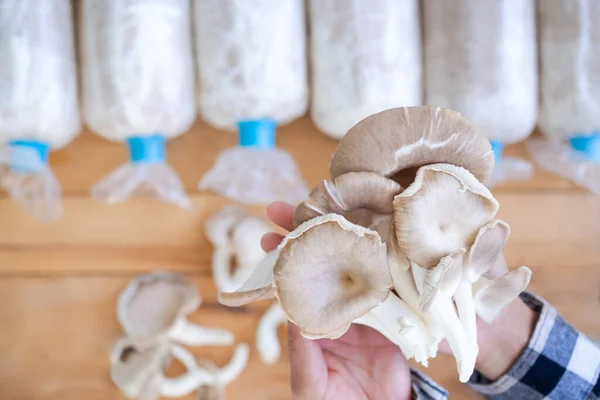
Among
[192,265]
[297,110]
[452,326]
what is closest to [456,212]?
[452,326]

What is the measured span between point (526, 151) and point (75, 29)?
0.70 meters

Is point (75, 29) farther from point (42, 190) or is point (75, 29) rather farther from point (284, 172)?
point (284, 172)

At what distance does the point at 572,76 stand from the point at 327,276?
0.48 m

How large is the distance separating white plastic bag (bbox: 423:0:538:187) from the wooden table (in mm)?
116

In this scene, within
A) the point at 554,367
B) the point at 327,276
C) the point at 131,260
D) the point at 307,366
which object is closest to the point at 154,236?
the point at 131,260

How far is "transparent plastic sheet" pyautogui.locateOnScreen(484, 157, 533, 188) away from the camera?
0.68 metres

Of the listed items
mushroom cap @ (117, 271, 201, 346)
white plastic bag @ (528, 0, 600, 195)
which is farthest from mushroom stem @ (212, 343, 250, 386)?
white plastic bag @ (528, 0, 600, 195)

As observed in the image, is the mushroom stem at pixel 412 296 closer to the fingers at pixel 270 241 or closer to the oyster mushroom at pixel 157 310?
the fingers at pixel 270 241

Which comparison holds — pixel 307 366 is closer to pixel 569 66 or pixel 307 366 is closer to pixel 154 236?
pixel 154 236

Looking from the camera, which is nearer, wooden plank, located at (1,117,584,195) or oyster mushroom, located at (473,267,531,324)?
oyster mushroom, located at (473,267,531,324)

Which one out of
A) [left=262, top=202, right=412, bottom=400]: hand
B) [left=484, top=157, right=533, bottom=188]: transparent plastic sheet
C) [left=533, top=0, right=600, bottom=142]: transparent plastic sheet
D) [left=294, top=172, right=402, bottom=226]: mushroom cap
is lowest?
[left=262, top=202, right=412, bottom=400]: hand

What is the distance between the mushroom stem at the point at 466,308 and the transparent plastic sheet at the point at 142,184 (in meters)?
0.45

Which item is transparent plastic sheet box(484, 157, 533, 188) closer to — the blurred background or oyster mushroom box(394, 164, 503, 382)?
the blurred background

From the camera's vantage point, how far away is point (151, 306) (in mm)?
717
